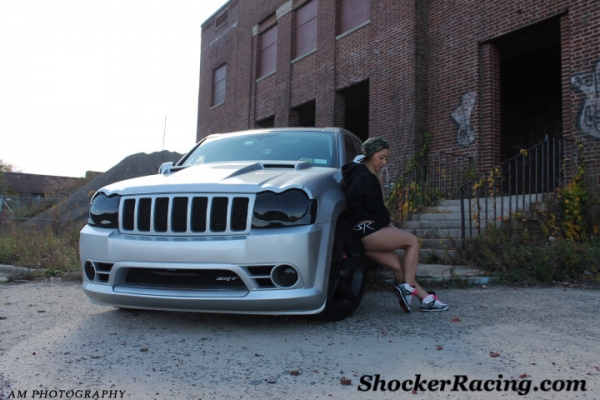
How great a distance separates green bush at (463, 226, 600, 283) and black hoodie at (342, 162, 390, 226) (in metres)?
2.64

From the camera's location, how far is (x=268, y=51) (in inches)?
766

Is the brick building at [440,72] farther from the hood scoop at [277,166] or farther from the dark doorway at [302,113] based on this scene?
the hood scoop at [277,166]

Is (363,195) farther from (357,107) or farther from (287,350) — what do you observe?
(357,107)

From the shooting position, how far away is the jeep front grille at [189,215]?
356 cm


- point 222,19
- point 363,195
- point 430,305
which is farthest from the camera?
point 222,19

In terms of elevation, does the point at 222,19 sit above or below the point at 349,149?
above

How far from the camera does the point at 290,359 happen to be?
305 centimetres

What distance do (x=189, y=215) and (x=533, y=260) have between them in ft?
14.9

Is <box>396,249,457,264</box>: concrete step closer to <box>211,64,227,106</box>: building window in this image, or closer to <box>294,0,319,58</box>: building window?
<box>294,0,319,58</box>: building window

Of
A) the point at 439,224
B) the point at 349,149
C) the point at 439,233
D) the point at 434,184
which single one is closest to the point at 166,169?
the point at 349,149

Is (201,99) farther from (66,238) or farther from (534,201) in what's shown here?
(534,201)

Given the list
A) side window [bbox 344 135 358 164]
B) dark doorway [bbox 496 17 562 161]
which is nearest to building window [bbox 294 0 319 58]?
dark doorway [bbox 496 17 562 161]

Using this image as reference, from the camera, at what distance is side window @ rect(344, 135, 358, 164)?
5161 mm

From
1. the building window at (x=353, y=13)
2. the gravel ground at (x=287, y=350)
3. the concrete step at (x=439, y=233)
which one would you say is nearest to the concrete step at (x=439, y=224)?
the concrete step at (x=439, y=233)
